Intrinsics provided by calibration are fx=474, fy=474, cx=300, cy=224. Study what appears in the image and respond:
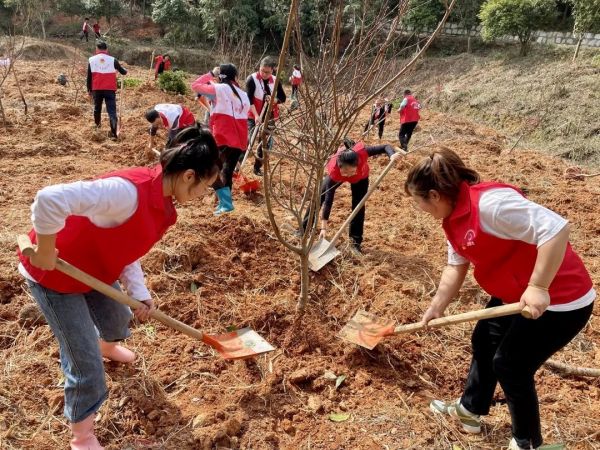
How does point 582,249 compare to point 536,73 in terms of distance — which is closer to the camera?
point 582,249

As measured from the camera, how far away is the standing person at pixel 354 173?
3742 mm

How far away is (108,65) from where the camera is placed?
7281mm

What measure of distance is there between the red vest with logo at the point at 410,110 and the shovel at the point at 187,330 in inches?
291

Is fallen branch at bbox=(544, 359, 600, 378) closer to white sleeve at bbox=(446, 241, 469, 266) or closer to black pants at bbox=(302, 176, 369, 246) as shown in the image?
white sleeve at bbox=(446, 241, 469, 266)

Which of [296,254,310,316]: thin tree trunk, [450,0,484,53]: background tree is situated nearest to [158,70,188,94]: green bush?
[296,254,310,316]: thin tree trunk

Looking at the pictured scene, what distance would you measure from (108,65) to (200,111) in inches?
147

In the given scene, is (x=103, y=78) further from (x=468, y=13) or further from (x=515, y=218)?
(x=468, y=13)

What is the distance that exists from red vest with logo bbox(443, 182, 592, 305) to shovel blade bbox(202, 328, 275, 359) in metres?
1.19

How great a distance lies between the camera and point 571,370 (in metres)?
2.86

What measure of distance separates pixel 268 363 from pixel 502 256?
1.50 m

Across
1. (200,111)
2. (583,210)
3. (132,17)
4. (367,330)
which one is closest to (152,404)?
(367,330)

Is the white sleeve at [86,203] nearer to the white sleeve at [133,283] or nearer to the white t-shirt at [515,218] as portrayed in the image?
the white sleeve at [133,283]

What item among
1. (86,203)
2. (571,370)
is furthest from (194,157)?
(571,370)

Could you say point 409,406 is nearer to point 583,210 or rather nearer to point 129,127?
point 583,210
